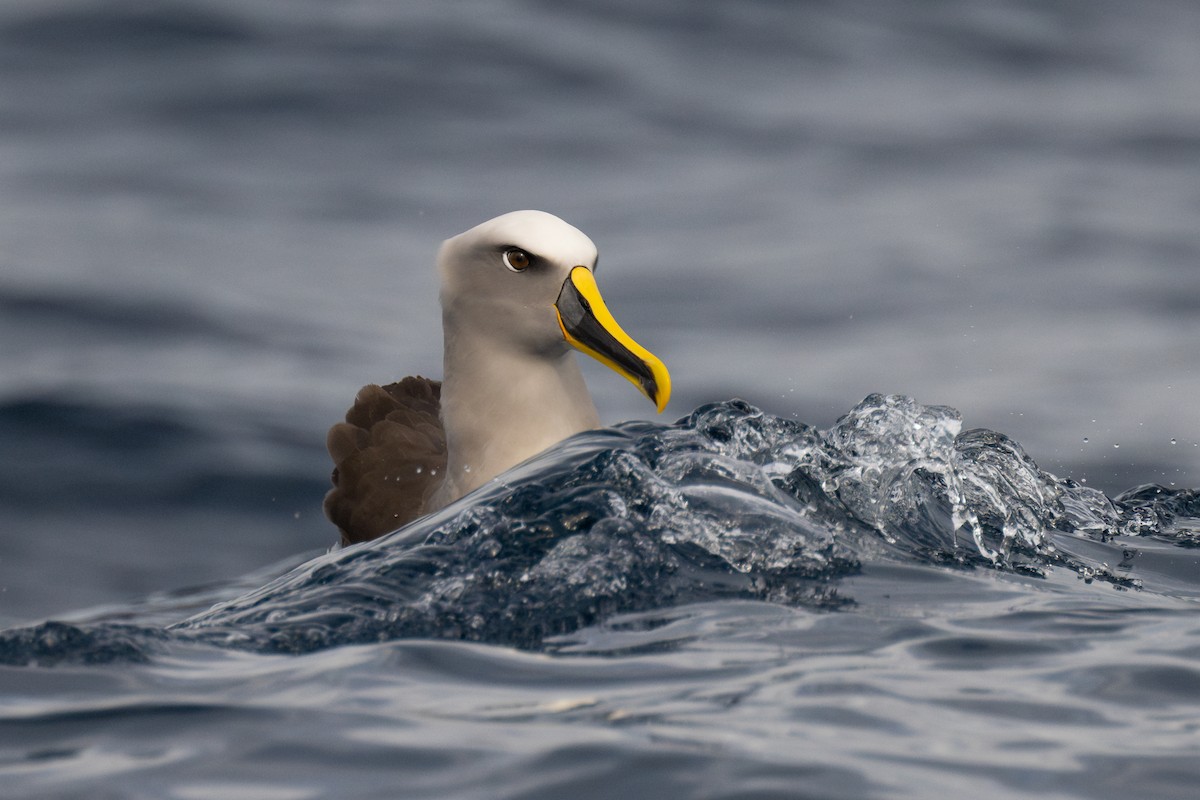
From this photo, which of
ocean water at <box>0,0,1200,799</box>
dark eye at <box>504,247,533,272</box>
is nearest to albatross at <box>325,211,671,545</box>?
dark eye at <box>504,247,533,272</box>

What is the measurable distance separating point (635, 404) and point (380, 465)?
2.94m

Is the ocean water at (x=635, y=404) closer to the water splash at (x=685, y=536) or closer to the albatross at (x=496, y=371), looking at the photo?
the water splash at (x=685, y=536)

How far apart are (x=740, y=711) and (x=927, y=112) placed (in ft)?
31.7

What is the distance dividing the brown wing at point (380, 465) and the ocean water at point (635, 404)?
0.69m

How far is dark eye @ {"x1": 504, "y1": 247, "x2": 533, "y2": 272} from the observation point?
Result: 541cm

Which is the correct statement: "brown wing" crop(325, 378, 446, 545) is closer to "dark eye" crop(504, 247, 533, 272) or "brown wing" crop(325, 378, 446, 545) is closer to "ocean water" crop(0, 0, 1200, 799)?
"ocean water" crop(0, 0, 1200, 799)

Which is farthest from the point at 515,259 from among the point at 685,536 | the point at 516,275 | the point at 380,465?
the point at 685,536

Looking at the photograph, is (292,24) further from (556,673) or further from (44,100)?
(556,673)

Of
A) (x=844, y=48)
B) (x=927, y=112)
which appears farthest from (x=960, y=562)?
(x=844, y=48)

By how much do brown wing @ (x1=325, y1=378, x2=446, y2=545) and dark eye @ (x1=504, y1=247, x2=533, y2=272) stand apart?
32.2 inches

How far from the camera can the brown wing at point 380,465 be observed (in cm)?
550

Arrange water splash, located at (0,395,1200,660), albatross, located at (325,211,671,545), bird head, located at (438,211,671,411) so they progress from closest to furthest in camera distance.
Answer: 1. water splash, located at (0,395,1200,660)
2. bird head, located at (438,211,671,411)
3. albatross, located at (325,211,671,545)

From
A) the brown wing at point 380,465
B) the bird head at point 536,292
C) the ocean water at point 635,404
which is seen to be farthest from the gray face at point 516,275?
the ocean water at point 635,404

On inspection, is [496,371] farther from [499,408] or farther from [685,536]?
[685,536]
